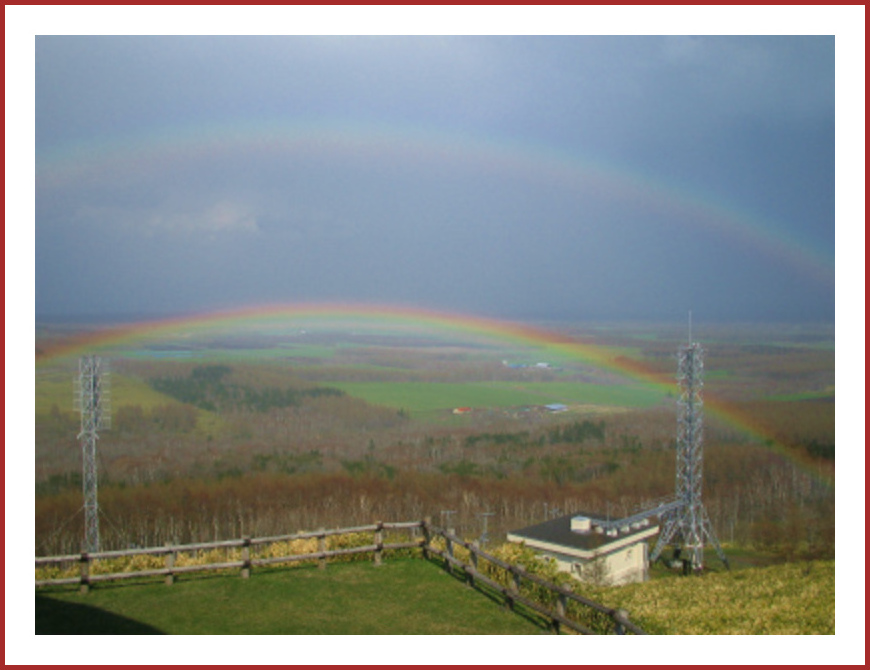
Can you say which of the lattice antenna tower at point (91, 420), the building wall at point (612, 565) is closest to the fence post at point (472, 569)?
the building wall at point (612, 565)

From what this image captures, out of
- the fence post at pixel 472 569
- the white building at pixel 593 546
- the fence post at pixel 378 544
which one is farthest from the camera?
the white building at pixel 593 546

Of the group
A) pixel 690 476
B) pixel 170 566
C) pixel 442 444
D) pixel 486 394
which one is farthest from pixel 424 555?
pixel 486 394

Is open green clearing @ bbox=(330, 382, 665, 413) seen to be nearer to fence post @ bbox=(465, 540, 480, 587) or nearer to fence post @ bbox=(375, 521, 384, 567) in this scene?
fence post @ bbox=(375, 521, 384, 567)

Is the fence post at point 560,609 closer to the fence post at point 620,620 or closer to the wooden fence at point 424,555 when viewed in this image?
the wooden fence at point 424,555

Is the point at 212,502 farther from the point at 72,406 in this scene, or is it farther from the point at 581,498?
the point at 581,498

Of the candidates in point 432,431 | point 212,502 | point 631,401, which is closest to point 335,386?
point 432,431

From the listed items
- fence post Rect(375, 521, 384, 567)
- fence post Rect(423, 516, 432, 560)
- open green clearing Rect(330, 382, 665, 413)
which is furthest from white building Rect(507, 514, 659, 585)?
open green clearing Rect(330, 382, 665, 413)
